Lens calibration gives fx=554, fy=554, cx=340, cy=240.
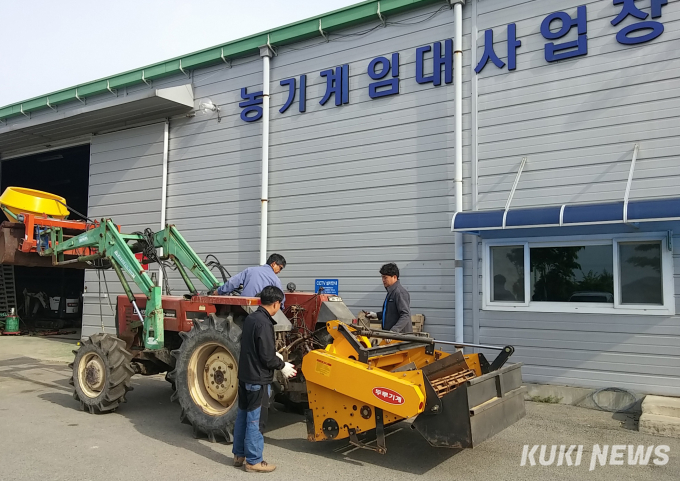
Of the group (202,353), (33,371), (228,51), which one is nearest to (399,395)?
(202,353)

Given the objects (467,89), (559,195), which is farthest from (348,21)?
(559,195)

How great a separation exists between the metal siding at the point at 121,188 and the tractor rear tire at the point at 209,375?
7.15 metres

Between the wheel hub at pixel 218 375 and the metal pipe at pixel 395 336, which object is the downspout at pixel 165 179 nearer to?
the wheel hub at pixel 218 375

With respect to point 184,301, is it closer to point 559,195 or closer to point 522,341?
point 522,341

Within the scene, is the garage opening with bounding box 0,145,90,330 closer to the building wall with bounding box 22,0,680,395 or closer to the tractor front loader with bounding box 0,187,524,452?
the building wall with bounding box 22,0,680,395

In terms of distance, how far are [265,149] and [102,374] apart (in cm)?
555

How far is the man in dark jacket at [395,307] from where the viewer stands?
21.9 ft

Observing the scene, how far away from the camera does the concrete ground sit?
4988mm

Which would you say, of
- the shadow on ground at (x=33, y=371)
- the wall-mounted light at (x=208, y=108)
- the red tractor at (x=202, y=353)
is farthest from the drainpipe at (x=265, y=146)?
the shadow on ground at (x=33, y=371)

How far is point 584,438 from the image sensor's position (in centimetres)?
623

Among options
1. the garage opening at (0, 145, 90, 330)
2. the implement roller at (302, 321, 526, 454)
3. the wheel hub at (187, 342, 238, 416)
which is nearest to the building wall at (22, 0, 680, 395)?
the implement roller at (302, 321, 526, 454)

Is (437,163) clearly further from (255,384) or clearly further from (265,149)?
(255,384)

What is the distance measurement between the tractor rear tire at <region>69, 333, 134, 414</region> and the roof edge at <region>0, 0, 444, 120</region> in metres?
6.83

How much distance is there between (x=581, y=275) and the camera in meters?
8.12
